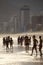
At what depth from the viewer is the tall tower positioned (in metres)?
47.2

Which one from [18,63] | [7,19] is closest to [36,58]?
[18,63]

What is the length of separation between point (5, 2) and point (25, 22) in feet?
19.6

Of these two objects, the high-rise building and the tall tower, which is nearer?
the tall tower

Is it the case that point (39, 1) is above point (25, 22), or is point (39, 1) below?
above

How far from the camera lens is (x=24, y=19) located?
49.8 metres

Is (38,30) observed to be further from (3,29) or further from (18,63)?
(18,63)

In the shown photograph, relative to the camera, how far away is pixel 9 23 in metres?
49.2

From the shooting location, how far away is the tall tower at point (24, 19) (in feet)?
→ 155

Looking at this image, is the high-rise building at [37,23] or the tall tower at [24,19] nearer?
the tall tower at [24,19]

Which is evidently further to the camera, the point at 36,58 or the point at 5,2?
the point at 5,2

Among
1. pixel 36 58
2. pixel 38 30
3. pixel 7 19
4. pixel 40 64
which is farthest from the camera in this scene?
pixel 7 19

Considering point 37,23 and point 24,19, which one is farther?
point 37,23

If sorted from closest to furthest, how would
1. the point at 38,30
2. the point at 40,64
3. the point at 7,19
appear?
1. the point at 40,64
2. the point at 38,30
3. the point at 7,19

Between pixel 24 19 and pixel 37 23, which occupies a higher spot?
pixel 24 19
